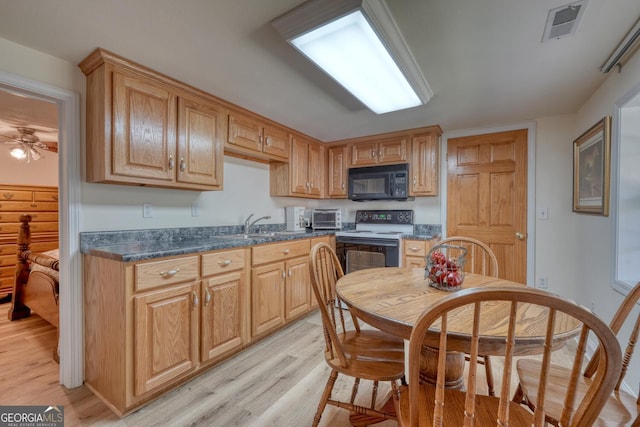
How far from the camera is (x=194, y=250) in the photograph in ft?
5.95

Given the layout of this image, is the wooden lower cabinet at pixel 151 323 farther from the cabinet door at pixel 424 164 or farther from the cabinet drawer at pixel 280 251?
the cabinet door at pixel 424 164

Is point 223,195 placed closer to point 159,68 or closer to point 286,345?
point 159,68

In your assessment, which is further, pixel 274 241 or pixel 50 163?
pixel 50 163

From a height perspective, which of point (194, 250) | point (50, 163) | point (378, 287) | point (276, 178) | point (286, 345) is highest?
point (50, 163)

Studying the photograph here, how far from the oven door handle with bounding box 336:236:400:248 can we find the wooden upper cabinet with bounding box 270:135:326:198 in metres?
0.78

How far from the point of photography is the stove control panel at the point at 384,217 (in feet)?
11.7

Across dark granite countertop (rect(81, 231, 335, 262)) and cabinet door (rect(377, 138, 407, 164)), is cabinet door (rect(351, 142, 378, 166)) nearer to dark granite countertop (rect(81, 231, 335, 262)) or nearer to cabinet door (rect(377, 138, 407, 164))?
cabinet door (rect(377, 138, 407, 164))

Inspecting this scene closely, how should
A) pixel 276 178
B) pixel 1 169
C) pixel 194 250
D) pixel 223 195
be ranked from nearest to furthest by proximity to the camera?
pixel 194 250
pixel 223 195
pixel 276 178
pixel 1 169

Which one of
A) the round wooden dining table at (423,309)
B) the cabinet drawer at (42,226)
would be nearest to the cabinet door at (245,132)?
the round wooden dining table at (423,309)

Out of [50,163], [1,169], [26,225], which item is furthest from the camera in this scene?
[50,163]

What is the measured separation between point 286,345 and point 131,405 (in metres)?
1.11

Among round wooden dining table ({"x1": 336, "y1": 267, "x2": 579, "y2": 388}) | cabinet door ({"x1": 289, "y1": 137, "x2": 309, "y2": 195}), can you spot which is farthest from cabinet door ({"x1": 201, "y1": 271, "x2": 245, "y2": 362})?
cabinet door ({"x1": 289, "y1": 137, "x2": 309, "y2": 195})

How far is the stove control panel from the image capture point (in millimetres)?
3557

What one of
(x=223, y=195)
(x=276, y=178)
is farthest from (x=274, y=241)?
(x=276, y=178)
